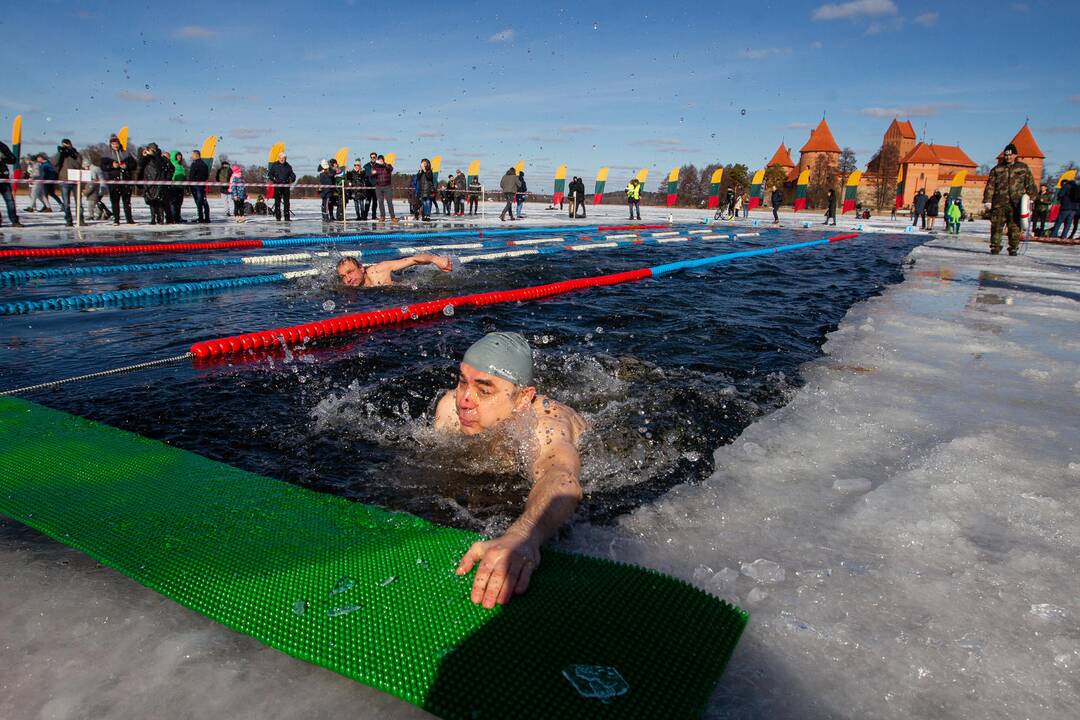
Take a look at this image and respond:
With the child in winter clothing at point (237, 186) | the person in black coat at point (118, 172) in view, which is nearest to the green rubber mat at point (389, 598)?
the person in black coat at point (118, 172)

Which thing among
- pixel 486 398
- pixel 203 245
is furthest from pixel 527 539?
pixel 203 245

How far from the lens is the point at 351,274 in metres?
7.70

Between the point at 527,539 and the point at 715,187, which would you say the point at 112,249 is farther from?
the point at 715,187

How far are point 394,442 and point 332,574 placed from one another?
1711mm

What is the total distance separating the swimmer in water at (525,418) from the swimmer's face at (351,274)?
4636mm

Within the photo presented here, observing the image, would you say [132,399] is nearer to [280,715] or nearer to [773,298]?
[280,715]

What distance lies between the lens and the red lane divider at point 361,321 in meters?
5.05

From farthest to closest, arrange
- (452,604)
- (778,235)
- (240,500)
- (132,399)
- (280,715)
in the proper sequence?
(778,235) → (132,399) → (240,500) → (452,604) → (280,715)

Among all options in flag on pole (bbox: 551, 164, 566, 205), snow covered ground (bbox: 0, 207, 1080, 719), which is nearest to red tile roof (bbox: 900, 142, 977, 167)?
flag on pole (bbox: 551, 164, 566, 205)

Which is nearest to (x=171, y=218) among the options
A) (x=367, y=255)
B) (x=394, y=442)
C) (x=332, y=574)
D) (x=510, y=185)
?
(x=367, y=255)

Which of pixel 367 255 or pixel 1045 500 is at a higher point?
pixel 367 255

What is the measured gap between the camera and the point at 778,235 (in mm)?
20297

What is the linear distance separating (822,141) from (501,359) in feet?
282

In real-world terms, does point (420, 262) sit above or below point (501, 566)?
above
